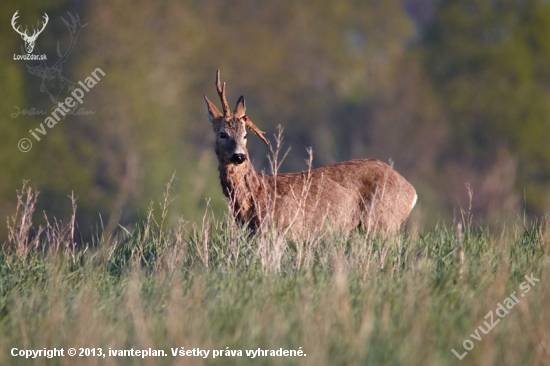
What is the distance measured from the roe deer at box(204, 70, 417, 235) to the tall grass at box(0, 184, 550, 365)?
1.54 m

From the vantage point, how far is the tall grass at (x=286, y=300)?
5133 mm

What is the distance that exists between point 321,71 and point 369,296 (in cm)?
5525

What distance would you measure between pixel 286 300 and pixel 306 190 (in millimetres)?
3350

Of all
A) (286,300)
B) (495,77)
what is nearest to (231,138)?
(286,300)

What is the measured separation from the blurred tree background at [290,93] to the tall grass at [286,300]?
2291 centimetres

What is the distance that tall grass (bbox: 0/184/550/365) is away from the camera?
513 cm

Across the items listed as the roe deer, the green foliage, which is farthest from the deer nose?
the green foliage

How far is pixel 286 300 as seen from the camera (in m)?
5.93

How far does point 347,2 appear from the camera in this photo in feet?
217

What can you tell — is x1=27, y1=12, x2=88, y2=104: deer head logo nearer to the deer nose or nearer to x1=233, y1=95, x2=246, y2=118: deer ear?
x1=233, y1=95, x2=246, y2=118: deer ear

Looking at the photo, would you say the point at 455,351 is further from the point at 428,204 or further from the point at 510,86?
the point at 510,86

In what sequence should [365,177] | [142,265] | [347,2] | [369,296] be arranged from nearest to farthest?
[369,296] → [142,265] → [365,177] → [347,2]

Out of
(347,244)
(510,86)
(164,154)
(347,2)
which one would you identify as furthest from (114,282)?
(347,2)

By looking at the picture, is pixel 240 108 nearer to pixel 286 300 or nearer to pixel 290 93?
pixel 286 300
